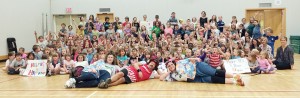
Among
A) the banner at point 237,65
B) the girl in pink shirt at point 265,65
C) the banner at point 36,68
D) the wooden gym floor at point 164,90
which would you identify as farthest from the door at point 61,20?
the girl in pink shirt at point 265,65

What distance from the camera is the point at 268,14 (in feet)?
59.4

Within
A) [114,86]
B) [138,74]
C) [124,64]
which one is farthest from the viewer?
[124,64]

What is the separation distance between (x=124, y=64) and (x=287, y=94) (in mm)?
4706

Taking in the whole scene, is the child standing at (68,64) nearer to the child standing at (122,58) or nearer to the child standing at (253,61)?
the child standing at (122,58)

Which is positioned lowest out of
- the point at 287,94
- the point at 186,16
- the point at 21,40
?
the point at 287,94

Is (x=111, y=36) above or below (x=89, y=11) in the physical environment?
below

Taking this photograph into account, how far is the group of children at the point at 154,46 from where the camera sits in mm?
9500

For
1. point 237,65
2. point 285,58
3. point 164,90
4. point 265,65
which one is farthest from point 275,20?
point 164,90

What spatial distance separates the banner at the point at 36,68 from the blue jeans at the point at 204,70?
4930mm

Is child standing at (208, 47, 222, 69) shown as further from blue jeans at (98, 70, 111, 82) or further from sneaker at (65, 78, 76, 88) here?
sneaker at (65, 78, 76, 88)

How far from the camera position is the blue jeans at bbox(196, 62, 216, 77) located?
743 cm

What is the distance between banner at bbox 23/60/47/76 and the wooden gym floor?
1513 mm
